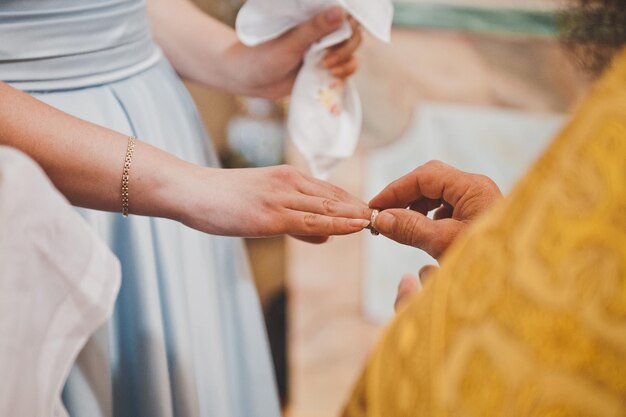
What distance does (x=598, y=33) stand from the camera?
1.51 m

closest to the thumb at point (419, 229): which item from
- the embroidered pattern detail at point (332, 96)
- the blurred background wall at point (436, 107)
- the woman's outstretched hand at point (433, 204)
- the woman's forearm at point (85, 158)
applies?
the woman's outstretched hand at point (433, 204)

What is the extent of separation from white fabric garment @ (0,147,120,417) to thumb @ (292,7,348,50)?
46 cm

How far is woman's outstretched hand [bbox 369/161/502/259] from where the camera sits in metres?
0.62

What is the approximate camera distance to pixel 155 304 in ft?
2.61

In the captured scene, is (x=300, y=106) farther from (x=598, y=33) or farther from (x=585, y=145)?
(x=598, y=33)

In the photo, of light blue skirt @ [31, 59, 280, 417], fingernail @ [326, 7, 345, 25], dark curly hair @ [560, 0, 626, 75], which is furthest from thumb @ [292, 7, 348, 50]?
dark curly hair @ [560, 0, 626, 75]

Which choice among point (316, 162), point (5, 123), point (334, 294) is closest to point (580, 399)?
point (5, 123)

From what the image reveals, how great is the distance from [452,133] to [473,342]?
140 centimetres

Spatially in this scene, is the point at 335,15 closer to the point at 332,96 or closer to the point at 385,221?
the point at 332,96

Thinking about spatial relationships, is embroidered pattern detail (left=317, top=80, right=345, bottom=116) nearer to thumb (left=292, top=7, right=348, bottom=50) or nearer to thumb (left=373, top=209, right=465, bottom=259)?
thumb (left=292, top=7, right=348, bottom=50)

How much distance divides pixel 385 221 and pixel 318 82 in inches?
12.9

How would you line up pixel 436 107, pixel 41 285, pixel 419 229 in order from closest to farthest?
pixel 41 285, pixel 419 229, pixel 436 107

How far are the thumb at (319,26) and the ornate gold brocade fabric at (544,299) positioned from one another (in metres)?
0.53

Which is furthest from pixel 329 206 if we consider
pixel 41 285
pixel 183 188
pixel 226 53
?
pixel 226 53
